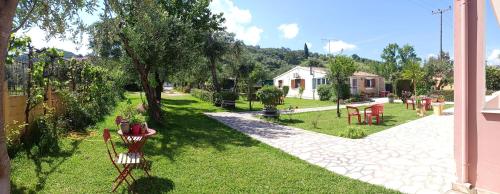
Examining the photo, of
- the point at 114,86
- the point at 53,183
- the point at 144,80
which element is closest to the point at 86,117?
the point at 144,80

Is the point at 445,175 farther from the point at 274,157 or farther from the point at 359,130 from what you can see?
the point at 359,130

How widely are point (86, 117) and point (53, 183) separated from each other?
6616 millimetres

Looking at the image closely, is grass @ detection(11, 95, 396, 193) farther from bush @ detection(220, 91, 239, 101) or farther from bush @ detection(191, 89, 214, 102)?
bush @ detection(191, 89, 214, 102)

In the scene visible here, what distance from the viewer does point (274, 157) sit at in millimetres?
8117

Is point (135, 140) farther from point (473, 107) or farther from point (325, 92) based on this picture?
point (325, 92)

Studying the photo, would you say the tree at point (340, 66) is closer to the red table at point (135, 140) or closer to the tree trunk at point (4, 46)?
the red table at point (135, 140)

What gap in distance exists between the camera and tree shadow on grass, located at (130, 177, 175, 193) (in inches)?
223

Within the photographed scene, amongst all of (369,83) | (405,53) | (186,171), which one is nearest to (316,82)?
(369,83)

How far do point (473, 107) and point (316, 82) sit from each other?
29038 mm

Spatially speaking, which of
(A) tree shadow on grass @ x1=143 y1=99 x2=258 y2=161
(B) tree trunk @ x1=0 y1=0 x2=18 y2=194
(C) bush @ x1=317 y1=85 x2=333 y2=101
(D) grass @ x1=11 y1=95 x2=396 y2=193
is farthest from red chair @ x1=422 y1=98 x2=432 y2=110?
(B) tree trunk @ x1=0 y1=0 x2=18 y2=194

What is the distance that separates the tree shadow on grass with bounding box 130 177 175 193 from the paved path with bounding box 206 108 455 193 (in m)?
3.23

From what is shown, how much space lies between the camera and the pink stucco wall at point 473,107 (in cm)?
495

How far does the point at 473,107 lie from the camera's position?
5.09 meters

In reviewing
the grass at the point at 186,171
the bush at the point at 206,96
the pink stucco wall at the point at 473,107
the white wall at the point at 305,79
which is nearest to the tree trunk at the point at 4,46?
the grass at the point at 186,171
